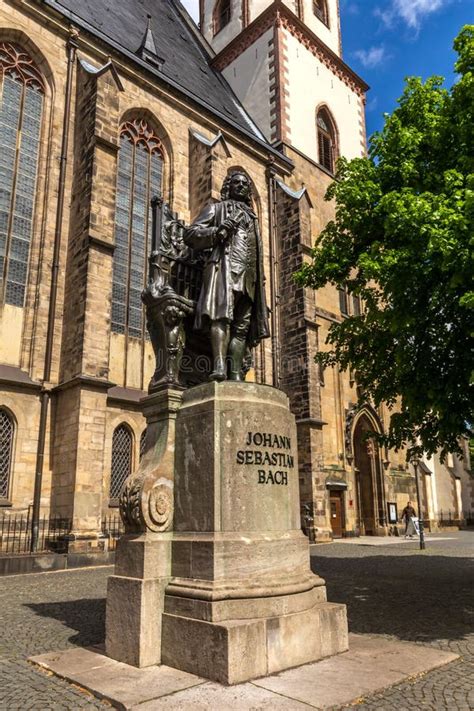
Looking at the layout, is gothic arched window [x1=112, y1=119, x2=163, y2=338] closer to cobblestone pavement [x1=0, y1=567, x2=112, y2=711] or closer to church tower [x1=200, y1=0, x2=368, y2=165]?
cobblestone pavement [x1=0, y1=567, x2=112, y2=711]

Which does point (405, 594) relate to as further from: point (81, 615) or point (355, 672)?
point (355, 672)

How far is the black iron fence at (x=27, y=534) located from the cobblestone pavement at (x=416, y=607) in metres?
5.60

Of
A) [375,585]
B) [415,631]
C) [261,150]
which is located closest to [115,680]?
[415,631]

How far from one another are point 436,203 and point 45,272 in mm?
11017

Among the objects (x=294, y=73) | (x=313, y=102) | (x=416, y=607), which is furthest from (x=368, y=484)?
(x=294, y=73)

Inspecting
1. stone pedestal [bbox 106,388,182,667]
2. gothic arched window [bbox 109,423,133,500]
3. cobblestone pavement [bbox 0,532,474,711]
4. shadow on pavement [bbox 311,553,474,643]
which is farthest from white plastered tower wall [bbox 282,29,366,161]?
stone pedestal [bbox 106,388,182,667]

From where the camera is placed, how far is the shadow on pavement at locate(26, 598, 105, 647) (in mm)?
5355

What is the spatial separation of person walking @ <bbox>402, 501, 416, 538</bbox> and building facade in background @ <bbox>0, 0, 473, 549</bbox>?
717 mm

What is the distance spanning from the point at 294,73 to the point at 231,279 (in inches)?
1004

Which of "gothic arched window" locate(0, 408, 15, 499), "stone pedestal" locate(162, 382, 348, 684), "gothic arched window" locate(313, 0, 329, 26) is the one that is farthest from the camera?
"gothic arched window" locate(313, 0, 329, 26)

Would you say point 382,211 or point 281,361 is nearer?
point 382,211

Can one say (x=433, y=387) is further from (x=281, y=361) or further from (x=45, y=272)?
(x=281, y=361)

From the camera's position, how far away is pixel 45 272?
15281 mm

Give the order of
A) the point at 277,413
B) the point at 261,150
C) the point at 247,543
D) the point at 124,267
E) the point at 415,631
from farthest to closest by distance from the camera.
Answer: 1. the point at 261,150
2. the point at 124,267
3. the point at 415,631
4. the point at 277,413
5. the point at 247,543
